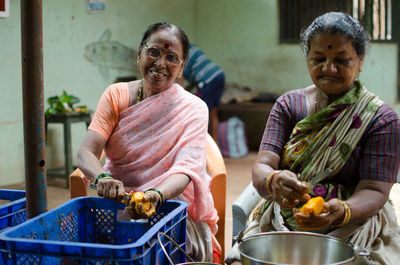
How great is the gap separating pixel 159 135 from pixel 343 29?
3.38 ft

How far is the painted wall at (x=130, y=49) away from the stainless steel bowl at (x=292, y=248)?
467 centimetres

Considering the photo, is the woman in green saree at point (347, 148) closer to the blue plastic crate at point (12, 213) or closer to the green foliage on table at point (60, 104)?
the blue plastic crate at point (12, 213)

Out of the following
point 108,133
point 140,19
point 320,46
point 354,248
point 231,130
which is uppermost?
point 140,19

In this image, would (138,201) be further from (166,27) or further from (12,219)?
(166,27)

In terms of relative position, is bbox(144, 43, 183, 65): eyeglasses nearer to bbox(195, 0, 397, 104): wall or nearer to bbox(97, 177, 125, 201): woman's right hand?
bbox(97, 177, 125, 201): woman's right hand

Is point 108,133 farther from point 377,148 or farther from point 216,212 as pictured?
point 377,148

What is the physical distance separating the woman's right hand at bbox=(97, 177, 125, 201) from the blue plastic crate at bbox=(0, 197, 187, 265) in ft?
0.13

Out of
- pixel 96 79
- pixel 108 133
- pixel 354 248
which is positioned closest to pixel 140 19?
pixel 96 79

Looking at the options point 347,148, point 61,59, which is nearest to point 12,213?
point 347,148

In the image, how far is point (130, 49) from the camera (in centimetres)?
729

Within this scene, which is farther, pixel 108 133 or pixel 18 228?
pixel 108 133

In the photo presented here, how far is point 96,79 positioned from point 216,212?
15.0 ft

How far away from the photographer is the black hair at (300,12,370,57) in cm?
186

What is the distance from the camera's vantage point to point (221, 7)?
27.9 feet
